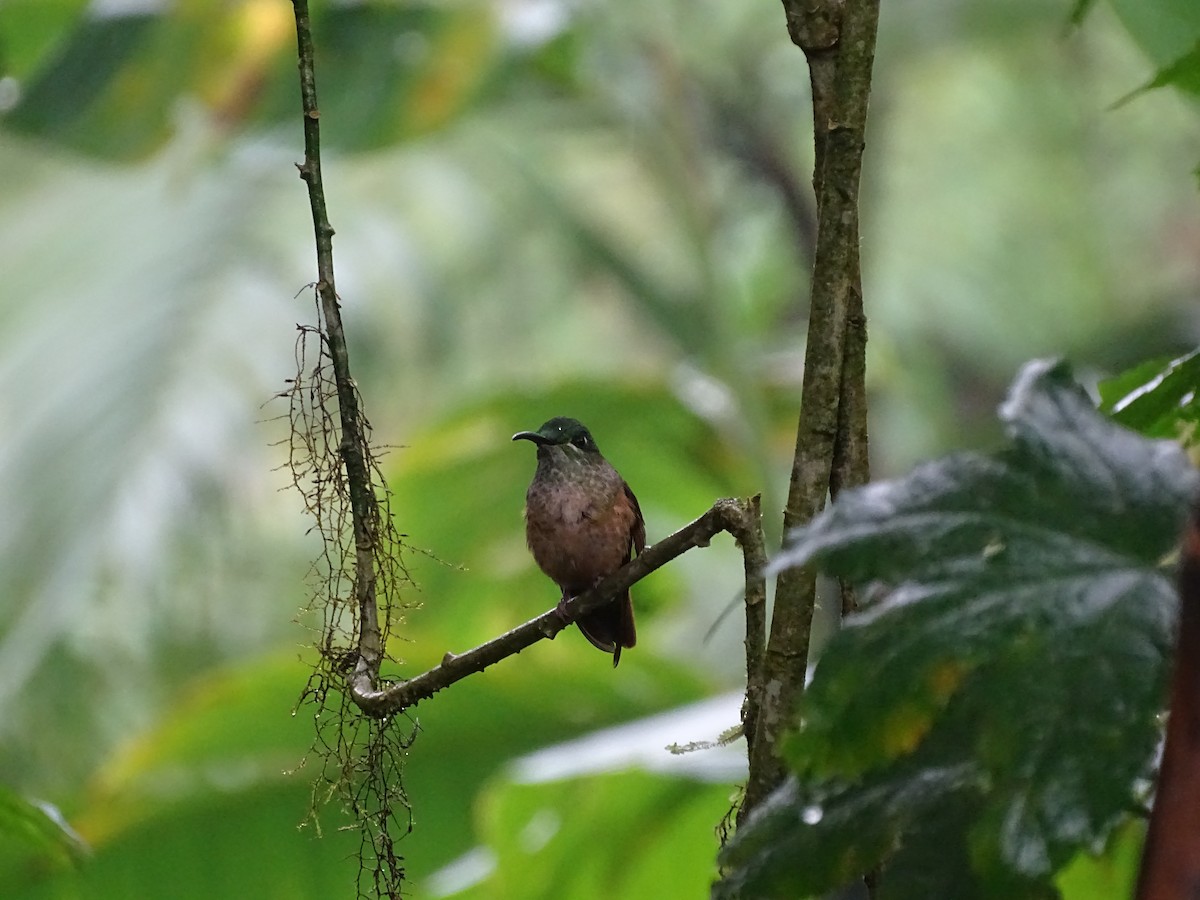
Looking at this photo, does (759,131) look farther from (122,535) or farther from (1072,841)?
(1072,841)

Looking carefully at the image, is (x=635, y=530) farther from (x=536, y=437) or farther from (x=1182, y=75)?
(x=1182, y=75)

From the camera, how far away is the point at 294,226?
15.5ft

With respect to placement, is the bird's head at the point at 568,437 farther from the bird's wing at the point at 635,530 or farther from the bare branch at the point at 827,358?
the bare branch at the point at 827,358

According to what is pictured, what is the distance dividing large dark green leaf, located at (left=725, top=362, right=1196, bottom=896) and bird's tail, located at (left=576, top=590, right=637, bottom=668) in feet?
2.42

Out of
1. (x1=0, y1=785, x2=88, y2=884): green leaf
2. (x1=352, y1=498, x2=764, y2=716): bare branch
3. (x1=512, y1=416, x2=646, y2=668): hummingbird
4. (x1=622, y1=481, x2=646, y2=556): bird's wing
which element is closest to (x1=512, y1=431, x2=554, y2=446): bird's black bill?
(x1=512, y1=416, x2=646, y2=668): hummingbird

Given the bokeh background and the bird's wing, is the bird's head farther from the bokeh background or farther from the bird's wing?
the bokeh background

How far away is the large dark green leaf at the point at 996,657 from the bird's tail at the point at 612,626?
0.74 metres

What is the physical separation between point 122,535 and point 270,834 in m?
1.01

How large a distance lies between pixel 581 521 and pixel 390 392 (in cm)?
311

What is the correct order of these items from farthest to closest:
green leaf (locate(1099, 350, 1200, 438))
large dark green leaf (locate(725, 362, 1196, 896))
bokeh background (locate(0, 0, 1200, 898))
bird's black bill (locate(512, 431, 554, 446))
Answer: bokeh background (locate(0, 0, 1200, 898)), bird's black bill (locate(512, 431, 554, 446)), green leaf (locate(1099, 350, 1200, 438)), large dark green leaf (locate(725, 362, 1196, 896))

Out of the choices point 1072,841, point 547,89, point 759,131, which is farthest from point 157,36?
point 1072,841

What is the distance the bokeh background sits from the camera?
8.91 feet

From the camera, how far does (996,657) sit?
0.70 metres

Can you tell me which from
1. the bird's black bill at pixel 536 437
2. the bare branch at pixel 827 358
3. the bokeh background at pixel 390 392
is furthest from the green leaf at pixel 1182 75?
the bird's black bill at pixel 536 437
